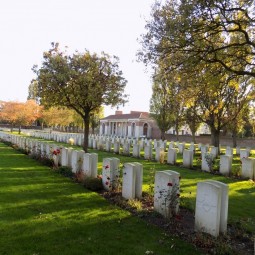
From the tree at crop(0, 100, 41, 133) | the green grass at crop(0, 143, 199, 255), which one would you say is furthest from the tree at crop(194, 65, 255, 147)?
the tree at crop(0, 100, 41, 133)

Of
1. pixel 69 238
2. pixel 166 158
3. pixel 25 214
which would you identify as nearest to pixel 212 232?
pixel 69 238

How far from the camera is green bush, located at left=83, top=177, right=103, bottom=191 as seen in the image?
8.72 metres

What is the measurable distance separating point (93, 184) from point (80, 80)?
769 cm

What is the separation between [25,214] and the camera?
629cm

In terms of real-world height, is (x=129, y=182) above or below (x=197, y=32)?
below

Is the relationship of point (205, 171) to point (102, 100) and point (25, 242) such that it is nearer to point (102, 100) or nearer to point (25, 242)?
point (102, 100)

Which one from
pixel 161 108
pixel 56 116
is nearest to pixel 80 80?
pixel 161 108

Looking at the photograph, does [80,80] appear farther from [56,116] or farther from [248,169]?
[56,116]

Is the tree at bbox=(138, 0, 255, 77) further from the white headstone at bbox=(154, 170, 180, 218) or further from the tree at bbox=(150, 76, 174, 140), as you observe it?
the tree at bbox=(150, 76, 174, 140)

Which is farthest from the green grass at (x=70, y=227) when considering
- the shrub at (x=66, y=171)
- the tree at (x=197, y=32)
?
the tree at (x=197, y=32)

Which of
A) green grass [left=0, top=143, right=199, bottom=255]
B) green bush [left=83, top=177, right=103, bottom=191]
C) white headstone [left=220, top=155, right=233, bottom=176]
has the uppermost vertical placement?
white headstone [left=220, top=155, right=233, bottom=176]

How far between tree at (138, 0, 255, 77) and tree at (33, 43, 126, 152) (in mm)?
5166

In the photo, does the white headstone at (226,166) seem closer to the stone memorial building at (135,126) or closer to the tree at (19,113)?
the tree at (19,113)

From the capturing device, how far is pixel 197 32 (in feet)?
30.7
